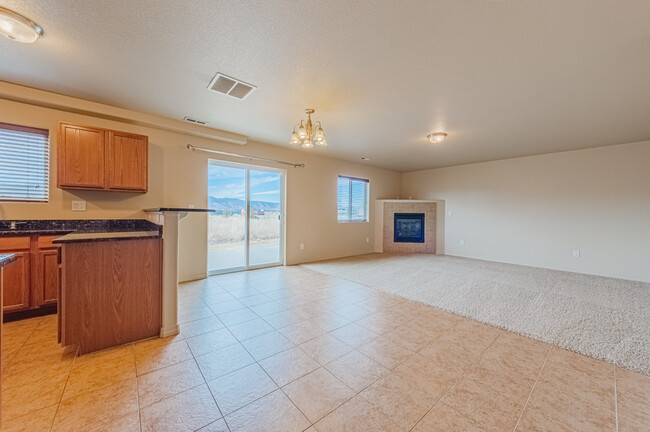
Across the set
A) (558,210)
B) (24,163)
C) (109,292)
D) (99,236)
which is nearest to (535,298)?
(558,210)

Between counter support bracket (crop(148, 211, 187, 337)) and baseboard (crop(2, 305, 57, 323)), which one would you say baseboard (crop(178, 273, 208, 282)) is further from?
counter support bracket (crop(148, 211, 187, 337))

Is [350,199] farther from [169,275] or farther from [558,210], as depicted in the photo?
[169,275]

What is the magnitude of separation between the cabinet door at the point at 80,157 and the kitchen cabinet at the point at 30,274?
0.70 meters

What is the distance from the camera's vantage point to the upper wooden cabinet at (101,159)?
2871 millimetres

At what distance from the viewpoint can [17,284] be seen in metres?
2.58

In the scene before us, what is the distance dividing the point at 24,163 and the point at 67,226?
0.86m

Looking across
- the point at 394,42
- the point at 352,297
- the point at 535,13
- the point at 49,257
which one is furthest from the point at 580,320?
the point at 49,257

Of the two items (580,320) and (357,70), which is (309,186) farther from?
(580,320)

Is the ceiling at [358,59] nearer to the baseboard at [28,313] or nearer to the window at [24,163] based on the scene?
the window at [24,163]

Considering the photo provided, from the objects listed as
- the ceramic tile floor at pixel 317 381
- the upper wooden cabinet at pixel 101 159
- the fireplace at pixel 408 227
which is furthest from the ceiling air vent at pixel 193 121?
the fireplace at pixel 408 227

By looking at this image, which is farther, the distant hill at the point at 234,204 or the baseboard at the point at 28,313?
the distant hill at the point at 234,204

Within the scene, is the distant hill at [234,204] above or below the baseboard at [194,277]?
above

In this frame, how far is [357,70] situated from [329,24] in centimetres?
62

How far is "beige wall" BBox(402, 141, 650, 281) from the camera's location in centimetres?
440
